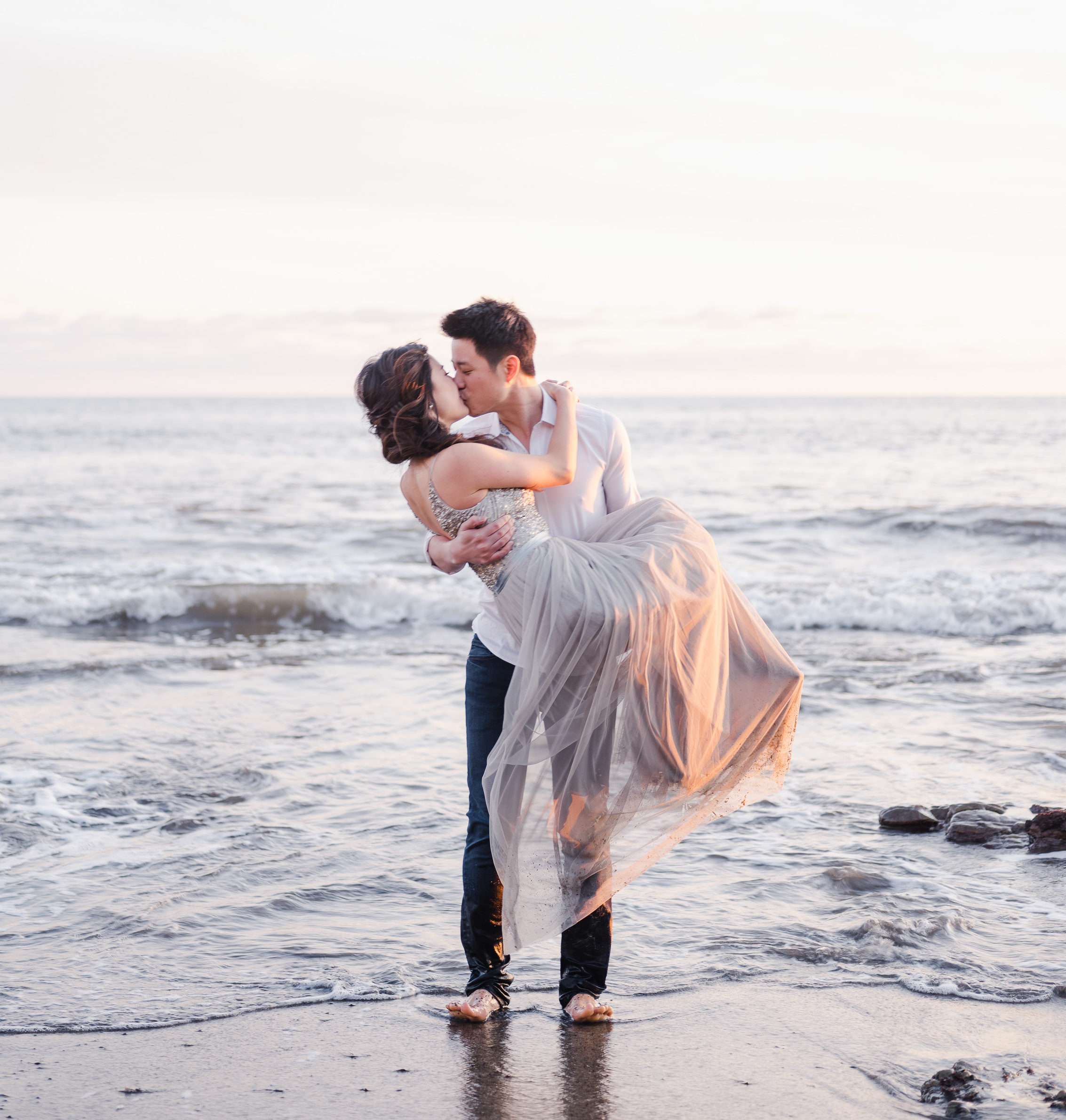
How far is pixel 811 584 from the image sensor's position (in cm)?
1334

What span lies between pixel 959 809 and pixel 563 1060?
3.05 metres

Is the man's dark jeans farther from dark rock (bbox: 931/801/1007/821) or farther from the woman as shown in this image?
dark rock (bbox: 931/801/1007/821)

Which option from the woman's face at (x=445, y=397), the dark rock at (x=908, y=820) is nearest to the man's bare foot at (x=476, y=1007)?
the woman's face at (x=445, y=397)

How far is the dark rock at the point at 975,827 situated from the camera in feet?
16.5

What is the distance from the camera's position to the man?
126 inches

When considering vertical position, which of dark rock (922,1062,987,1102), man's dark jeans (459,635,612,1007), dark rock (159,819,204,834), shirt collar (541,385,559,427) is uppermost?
shirt collar (541,385,559,427)

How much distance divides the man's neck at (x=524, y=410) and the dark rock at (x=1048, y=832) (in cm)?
322

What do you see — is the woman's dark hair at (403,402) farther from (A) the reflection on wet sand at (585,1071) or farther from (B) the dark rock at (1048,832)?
(B) the dark rock at (1048,832)

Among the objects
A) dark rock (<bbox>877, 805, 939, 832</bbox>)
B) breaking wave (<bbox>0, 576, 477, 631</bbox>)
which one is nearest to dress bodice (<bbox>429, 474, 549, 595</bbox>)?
dark rock (<bbox>877, 805, 939, 832</bbox>)

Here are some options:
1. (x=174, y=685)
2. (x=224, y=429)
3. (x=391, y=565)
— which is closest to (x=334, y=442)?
(x=224, y=429)

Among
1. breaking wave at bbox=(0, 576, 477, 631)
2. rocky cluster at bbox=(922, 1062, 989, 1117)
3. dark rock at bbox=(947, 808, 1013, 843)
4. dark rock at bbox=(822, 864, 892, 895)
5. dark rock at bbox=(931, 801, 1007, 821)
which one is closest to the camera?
rocky cluster at bbox=(922, 1062, 989, 1117)

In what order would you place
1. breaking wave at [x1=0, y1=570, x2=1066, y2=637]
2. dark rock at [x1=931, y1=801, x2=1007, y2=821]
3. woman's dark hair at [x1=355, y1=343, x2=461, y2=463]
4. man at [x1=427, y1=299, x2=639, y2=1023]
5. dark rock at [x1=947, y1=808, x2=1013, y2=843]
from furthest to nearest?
breaking wave at [x1=0, y1=570, x2=1066, y2=637], dark rock at [x1=931, y1=801, x2=1007, y2=821], dark rock at [x1=947, y1=808, x2=1013, y2=843], man at [x1=427, y1=299, x2=639, y2=1023], woman's dark hair at [x1=355, y1=343, x2=461, y2=463]

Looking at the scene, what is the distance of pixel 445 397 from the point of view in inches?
123

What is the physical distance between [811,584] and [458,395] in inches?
427
